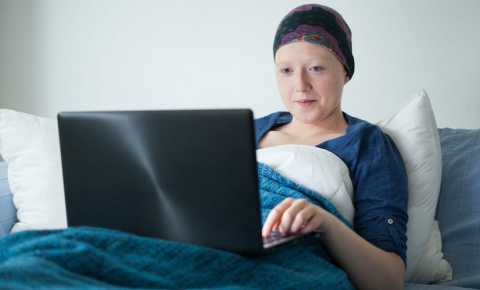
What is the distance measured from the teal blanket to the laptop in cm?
4

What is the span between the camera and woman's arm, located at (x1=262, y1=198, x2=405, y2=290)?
3.24 ft

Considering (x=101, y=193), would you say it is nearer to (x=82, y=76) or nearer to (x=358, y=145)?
(x=358, y=145)

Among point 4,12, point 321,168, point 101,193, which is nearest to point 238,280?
point 101,193

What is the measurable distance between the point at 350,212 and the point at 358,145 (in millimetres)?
164

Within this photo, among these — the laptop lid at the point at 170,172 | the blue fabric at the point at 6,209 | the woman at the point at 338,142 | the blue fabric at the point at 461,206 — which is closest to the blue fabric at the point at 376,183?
the woman at the point at 338,142

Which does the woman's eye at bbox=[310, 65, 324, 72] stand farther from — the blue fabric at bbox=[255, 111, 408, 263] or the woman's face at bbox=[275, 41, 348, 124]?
the blue fabric at bbox=[255, 111, 408, 263]

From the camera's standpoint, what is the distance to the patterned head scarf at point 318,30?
1394 millimetres

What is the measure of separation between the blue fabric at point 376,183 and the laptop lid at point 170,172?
40 centimetres

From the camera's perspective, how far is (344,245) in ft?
3.59

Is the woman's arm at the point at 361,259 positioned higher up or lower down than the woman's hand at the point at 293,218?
lower down

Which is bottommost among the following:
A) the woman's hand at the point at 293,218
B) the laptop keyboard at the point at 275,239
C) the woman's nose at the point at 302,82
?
the laptop keyboard at the point at 275,239

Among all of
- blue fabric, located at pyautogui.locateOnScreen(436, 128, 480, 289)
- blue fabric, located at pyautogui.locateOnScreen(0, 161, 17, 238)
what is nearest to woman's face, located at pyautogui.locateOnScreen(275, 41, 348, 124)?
→ blue fabric, located at pyautogui.locateOnScreen(436, 128, 480, 289)

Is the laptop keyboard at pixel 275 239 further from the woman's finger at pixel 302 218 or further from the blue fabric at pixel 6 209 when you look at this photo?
the blue fabric at pixel 6 209

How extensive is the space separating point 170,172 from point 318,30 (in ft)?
2.13
